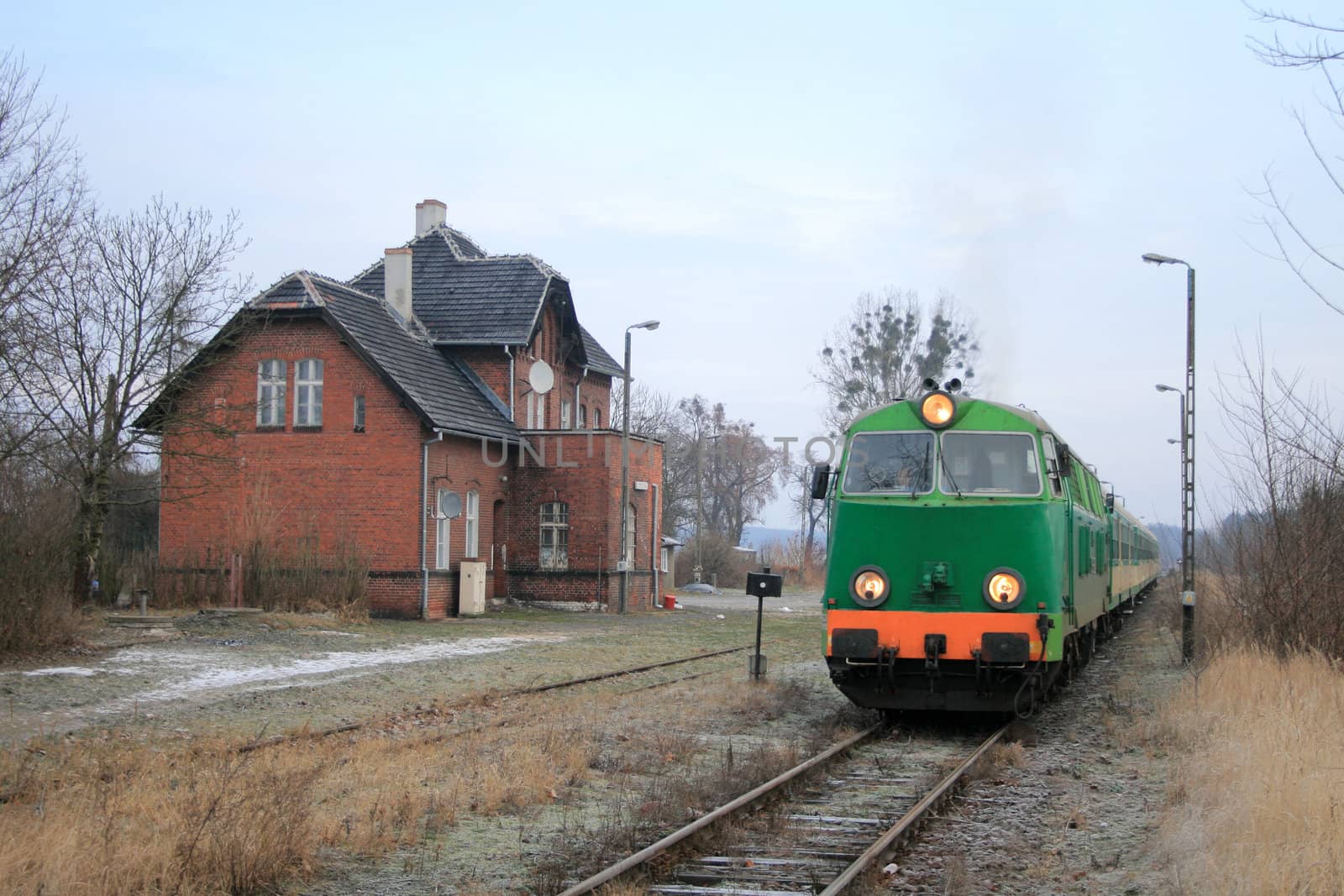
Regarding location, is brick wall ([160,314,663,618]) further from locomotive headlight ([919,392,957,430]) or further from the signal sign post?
locomotive headlight ([919,392,957,430])

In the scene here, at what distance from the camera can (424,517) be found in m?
28.6

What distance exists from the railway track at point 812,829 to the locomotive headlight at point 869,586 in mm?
1305

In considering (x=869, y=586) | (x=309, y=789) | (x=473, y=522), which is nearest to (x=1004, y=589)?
(x=869, y=586)

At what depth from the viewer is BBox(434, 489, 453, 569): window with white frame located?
2916 cm

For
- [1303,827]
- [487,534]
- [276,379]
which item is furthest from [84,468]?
[1303,827]

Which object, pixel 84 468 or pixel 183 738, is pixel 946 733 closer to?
pixel 183 738

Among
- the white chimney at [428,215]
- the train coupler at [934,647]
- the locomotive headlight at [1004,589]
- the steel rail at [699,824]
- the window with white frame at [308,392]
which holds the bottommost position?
the steel rail at [699,824]

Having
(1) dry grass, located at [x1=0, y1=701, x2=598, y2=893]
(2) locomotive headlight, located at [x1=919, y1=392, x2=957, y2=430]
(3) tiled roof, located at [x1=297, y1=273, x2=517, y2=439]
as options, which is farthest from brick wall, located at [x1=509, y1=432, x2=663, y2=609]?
(1) dry grass, located at [x1=0, y1=701, x2=598, y2=893]

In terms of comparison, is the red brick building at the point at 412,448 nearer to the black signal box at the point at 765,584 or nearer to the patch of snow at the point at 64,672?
the patch of snow at the point at 64,672

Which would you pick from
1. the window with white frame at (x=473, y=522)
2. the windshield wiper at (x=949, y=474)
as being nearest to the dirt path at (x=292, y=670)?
the window with white frame at (x=473, y=522)

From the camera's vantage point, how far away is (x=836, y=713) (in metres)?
14.2

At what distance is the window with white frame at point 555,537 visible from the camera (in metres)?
33.4

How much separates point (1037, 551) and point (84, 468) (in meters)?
16.8

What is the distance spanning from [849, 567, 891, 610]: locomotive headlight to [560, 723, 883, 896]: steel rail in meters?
1.32
